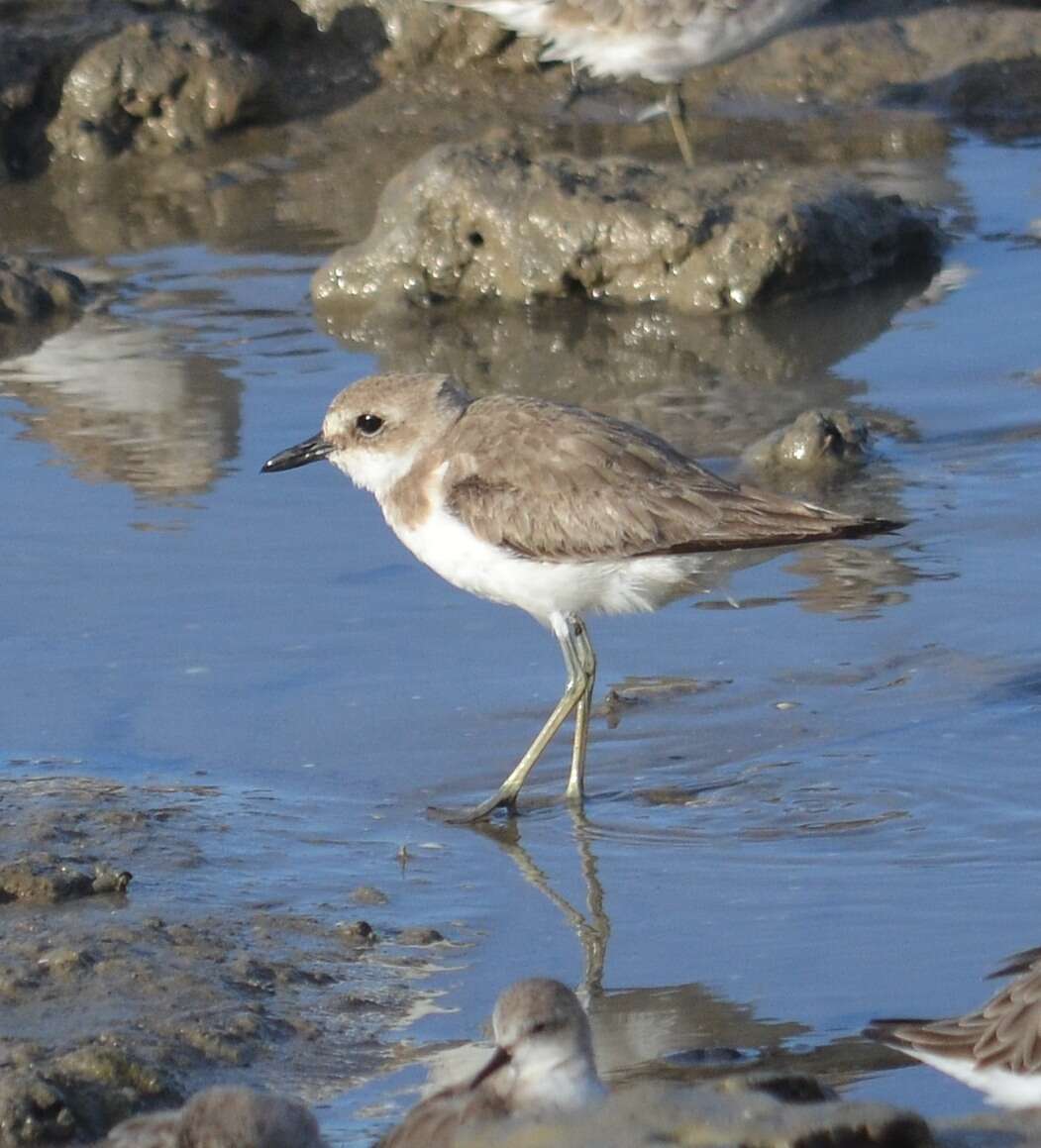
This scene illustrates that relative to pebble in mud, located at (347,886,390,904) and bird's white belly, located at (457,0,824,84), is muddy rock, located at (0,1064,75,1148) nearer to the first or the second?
pebble in mud, located at (347,886,390,904)

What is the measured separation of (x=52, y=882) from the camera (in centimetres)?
546

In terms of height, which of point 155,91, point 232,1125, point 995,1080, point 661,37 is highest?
point 661,37

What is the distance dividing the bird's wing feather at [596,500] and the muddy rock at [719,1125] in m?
2.32

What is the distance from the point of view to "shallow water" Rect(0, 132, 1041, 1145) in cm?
525

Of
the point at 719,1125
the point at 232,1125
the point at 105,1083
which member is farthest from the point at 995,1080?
the point at 105,1083

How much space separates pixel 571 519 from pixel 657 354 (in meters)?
3.88

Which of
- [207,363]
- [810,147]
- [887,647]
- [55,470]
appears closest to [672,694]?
[887,647]

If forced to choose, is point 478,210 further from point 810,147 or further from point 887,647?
point 887,647

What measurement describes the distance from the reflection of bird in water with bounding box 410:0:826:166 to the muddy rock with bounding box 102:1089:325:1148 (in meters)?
9.28

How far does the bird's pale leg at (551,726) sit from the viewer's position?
617cm

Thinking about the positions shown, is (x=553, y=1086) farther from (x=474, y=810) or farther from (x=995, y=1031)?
(x=474, y=810)

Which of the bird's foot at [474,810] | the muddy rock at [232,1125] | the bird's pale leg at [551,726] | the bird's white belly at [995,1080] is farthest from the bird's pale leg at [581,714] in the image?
the muddy rock at [232,1125]

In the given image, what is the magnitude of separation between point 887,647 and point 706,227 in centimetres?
391

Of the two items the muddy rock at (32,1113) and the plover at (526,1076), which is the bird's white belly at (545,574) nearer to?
the plover at (526,1076)
